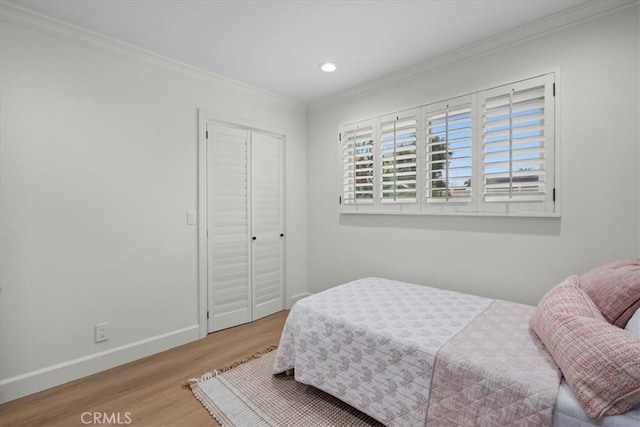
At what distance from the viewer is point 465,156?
8.11 ft

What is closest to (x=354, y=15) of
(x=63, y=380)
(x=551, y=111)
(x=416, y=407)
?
(x=551, y=111)

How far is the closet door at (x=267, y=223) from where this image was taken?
3.35 m

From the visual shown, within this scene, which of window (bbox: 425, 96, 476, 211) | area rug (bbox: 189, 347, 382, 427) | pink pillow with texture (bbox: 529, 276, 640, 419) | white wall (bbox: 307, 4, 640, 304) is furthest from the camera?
window (bbox: 425, 96, 476, 211)

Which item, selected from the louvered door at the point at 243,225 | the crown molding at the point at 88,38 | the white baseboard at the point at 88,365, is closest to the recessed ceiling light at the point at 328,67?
the crown molding at the point at 88,38

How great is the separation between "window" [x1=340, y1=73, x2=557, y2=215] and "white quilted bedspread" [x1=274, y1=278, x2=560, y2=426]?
778mm

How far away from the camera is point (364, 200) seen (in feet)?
10.5

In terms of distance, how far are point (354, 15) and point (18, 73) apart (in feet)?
7.18

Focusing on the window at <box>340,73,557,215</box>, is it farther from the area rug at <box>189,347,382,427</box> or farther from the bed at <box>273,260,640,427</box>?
the area rug at <box>189,347,382,427</box>

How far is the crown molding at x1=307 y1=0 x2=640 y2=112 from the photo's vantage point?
1926mm

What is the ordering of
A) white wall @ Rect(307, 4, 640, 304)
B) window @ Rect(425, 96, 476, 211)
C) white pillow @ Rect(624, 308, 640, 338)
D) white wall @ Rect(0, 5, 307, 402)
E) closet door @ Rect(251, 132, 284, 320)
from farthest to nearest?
closet door @ Rect(251, 132, 284, 320), window @ Rect(425, 96, 476, 211), white wall @ Rect(0, 5, 307, 402), white wall @ Rect(307, 4, 640, 304), white pillow @ Rect(624, 308, 640, 338)

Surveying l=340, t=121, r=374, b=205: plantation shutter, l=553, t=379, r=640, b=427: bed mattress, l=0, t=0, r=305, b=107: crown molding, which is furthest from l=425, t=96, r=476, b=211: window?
l=0, t=0, r=305, b=107: crown molding

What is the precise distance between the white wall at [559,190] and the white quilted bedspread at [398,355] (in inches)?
14.5

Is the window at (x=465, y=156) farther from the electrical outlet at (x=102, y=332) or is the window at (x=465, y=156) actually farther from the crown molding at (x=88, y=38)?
the electrical outlet at (x=102, y=332)

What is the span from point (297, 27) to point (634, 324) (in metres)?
2.43
